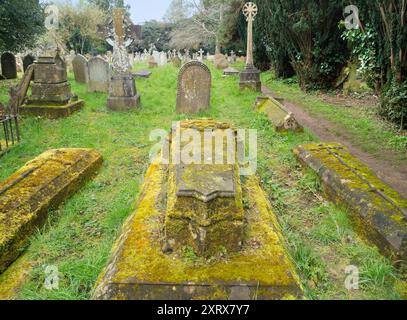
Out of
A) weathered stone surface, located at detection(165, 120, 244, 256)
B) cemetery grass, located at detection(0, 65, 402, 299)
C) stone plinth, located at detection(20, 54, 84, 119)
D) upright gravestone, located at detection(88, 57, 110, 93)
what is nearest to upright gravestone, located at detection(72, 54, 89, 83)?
upright gravestone, located at detection(88, 57, 110, 93)

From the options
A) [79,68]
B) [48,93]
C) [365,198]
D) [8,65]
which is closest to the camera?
[365,198]

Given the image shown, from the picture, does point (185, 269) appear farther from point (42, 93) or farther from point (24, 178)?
point (42, 93)

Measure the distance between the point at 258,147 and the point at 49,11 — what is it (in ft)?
76.2

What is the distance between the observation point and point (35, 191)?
427 cm

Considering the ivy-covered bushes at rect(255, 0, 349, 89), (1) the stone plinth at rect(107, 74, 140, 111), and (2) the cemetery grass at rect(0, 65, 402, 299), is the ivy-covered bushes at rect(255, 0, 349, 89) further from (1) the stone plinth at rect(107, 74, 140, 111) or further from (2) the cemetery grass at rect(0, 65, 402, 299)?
(1) the stone plinth at rect(107, 74, 140, 111)

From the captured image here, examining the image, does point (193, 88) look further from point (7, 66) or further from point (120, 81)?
point (7, 66)

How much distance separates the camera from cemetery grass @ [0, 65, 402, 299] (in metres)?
3.22

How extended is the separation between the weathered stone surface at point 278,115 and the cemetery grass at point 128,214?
0.19 m

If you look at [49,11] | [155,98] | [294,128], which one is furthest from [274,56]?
[49,11]

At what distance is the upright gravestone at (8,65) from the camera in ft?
53.1

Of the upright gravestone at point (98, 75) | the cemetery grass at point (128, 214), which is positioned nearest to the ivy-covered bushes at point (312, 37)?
the cemetery grass at point (128, 214)

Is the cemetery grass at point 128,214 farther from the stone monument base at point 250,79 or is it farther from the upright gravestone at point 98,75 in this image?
the stone monument base at point 250,79

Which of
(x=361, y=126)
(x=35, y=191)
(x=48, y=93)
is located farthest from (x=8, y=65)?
(x=361, y=126)

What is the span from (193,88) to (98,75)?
471 cm
